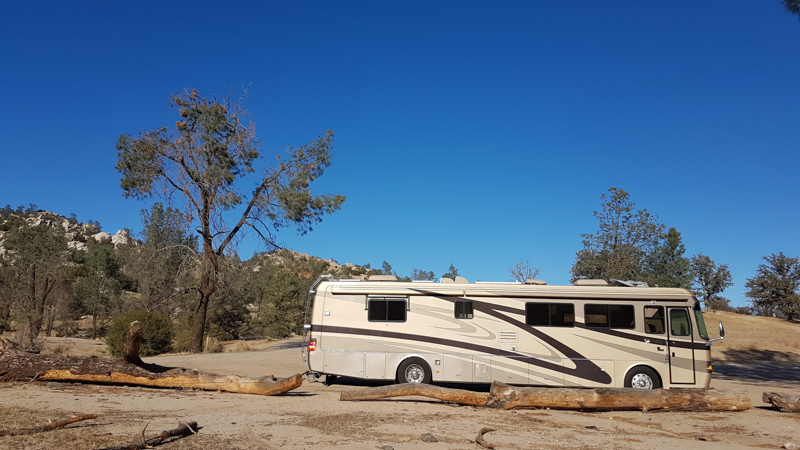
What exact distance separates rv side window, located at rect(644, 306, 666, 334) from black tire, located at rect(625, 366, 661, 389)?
974mm

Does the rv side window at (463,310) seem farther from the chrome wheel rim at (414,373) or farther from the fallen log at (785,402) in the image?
the fallen log at (785,402)

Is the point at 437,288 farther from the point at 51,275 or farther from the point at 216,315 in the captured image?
the point at 51,275

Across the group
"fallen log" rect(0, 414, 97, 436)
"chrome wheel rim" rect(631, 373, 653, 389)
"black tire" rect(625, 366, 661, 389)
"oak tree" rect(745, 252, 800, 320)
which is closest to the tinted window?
"black tire" rect(625, 366, 661, 389)

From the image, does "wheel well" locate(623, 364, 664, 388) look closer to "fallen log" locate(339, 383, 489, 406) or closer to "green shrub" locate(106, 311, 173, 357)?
"fallen log" locate(339, 383, 489, 406)

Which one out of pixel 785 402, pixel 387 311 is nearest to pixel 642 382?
pixel 785 402

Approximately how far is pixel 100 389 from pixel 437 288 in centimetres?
810

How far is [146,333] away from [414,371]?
14.6m

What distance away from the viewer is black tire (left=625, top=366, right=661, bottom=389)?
13.9 meters

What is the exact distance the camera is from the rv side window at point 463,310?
14367 millimetres

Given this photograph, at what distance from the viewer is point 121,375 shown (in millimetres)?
12047

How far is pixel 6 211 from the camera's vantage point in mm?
108188

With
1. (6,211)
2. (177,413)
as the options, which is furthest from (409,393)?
(6,211)

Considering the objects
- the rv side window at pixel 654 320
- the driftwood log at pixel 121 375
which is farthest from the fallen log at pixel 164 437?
the rv side window at pixel 654 320

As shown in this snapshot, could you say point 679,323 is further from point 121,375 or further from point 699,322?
point 121,375
